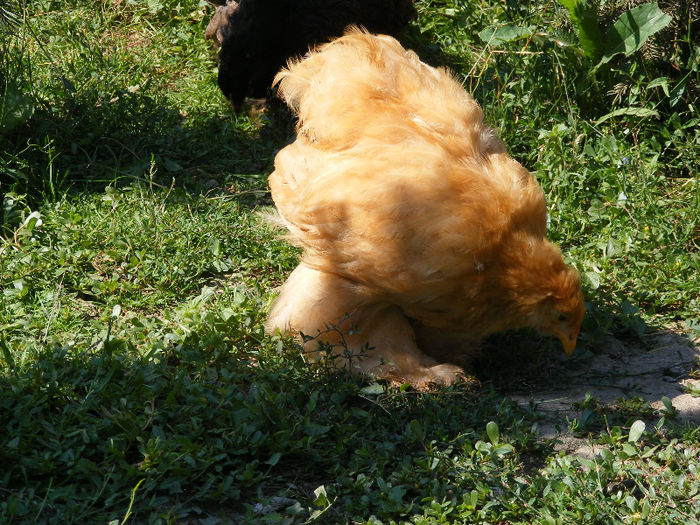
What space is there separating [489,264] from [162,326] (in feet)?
5.42

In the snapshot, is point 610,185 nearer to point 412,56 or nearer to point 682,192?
point 682,192

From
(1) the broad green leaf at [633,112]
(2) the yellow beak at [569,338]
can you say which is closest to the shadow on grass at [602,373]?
(2) the yellow beak at [569,338]

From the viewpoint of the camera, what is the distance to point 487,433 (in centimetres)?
325

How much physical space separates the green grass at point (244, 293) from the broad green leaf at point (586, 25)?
6.8 inches

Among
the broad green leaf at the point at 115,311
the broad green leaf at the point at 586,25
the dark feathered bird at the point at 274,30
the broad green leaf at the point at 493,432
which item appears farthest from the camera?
the dark feathered bird at the point at 274,30

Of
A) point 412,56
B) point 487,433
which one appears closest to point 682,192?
point 412,56

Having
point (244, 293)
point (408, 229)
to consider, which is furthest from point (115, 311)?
point (408, 229)

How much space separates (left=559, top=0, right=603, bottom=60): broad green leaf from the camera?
5008mm

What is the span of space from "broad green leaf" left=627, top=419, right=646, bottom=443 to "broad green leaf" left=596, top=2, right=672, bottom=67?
267cm

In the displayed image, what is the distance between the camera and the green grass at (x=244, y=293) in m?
2.89

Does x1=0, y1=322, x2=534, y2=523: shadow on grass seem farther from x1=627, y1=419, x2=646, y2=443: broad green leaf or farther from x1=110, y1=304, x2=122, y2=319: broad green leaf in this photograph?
x1=627, y1=419, x2=646, y2=443: broad green leaf

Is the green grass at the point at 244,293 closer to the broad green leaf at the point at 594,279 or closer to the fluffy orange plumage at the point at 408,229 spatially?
the broad green leaf at the point at 594,279

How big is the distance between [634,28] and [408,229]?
258cm

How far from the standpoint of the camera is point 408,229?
339 centimetres
